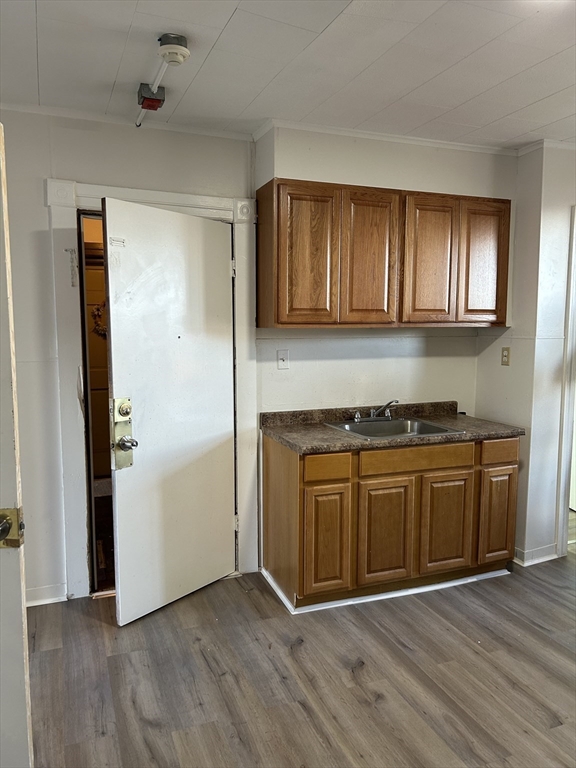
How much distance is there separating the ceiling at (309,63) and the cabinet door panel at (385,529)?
6.07 feet

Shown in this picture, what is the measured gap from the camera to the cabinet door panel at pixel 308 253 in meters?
2.85

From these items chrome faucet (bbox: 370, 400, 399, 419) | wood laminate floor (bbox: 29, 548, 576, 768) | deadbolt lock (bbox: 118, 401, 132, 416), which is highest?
deadbolt lock (bbox: 118, 401, 132, 416)

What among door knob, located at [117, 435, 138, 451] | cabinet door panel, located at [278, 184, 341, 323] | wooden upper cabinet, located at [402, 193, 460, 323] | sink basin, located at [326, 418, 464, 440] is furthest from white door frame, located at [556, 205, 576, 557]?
door knob, located at [117, 435, 138, 451]

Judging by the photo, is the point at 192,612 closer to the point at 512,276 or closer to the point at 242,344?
the point at 242,344

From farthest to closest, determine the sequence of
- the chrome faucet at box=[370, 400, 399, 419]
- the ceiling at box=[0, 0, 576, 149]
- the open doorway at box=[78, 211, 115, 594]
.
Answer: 1. the open doorway at box=[78, 211, 115, 594]
2. the chrome faucet at box=[370, 400, 399, 419]
3. the ceiling at box=[0, 0, 576, 149]

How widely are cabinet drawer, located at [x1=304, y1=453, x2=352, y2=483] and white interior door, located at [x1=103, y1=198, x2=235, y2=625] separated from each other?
1.98ft

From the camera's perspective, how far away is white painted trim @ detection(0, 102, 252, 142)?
266 cm

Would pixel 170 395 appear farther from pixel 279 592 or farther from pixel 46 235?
pixel 279 592

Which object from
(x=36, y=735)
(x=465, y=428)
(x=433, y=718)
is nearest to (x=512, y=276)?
(x=465, y=428)

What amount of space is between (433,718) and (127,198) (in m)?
2.69

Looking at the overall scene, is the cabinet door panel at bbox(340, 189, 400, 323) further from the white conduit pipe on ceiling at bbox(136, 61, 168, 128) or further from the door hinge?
the door hinge

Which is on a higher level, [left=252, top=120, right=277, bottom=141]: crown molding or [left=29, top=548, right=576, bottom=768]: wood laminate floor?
[left=252, top=120, right=277, bottom=141]: crown molding

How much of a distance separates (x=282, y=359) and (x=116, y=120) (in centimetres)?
150

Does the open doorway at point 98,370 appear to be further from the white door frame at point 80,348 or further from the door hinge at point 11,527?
the door hinge at point 11,527
